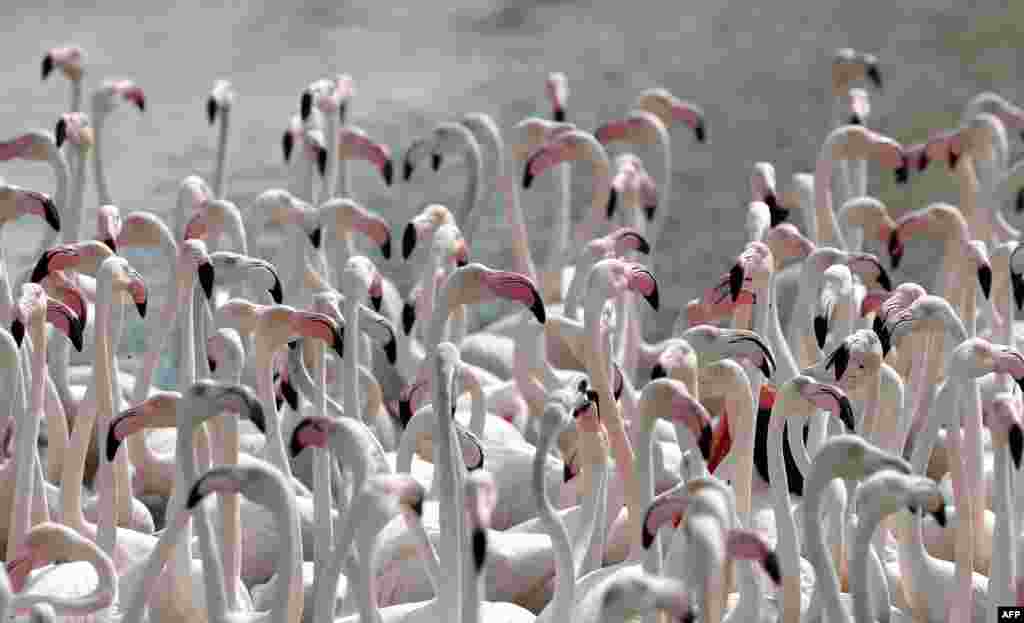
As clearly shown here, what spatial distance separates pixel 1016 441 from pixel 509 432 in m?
2.11

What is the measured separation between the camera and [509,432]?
19.9ft

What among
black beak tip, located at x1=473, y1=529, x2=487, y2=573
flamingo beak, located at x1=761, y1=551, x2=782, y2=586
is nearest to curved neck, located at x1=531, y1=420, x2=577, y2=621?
black beak tip, located at x1=473, y1=529, x2=487, y2=573

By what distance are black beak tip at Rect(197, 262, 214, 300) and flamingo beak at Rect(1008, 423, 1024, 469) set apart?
232 cm

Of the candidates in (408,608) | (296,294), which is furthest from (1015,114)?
(408,608)

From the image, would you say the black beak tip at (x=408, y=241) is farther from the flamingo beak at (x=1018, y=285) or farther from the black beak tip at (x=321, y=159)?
the flamingo beak at (x=1018, y=285)

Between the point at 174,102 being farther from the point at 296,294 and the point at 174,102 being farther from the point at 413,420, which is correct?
the point at 413,420

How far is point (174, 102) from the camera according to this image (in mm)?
11430

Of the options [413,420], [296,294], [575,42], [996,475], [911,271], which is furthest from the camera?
[575,42]

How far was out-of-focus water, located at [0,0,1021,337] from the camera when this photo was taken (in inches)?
399

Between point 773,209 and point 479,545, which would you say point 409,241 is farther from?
point 479,545

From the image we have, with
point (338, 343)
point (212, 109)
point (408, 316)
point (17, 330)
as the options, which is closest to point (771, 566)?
point (338, 343)

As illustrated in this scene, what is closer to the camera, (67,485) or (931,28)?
(67,485)

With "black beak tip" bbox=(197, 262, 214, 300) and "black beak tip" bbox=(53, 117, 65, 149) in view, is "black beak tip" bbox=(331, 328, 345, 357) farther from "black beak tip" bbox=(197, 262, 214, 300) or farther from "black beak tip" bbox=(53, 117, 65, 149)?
"black beak tip" bbox=(53, 117, 65, 149)

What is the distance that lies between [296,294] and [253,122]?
4.80m
